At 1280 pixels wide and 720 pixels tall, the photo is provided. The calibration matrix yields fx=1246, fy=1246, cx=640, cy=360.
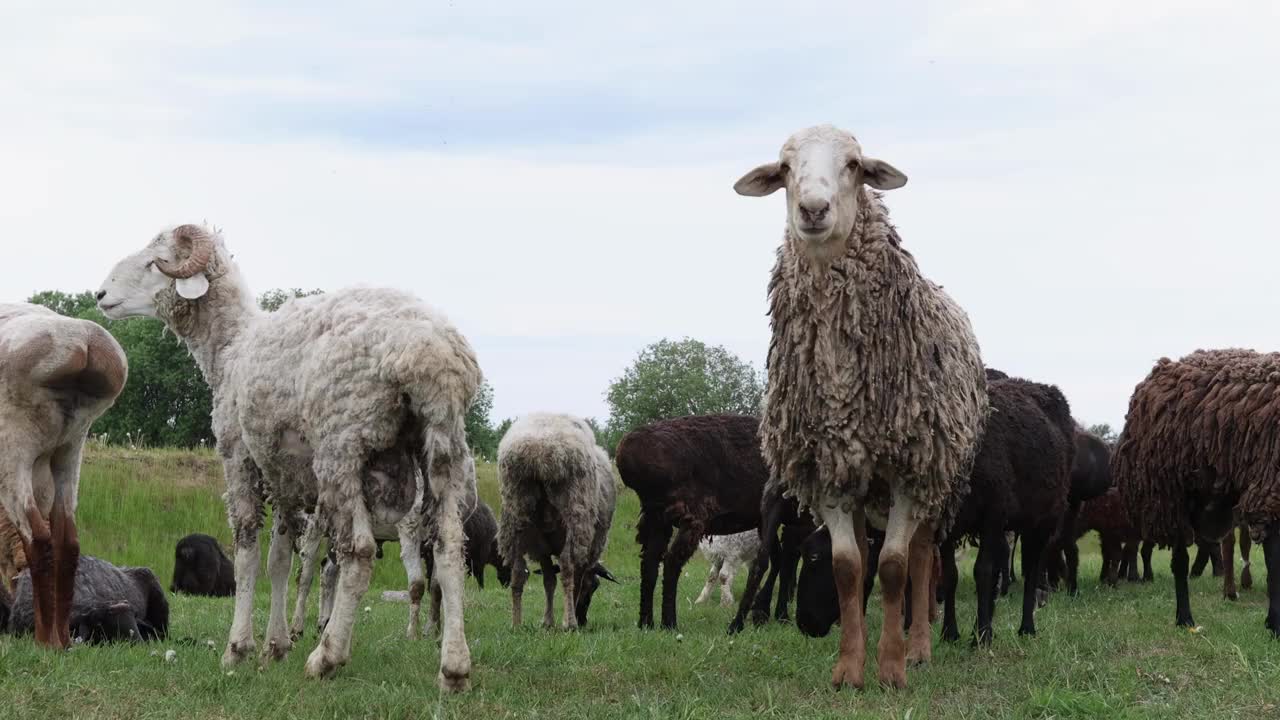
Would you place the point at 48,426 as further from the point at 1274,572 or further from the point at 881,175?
the point at 1274,572

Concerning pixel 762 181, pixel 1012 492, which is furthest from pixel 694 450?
pixel 762 181

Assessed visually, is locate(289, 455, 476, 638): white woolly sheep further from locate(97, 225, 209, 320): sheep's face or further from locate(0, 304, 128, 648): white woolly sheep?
locate(97, 225, 209, 320): sheep's face

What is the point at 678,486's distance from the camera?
10641mm

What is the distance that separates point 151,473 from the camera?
2259cm

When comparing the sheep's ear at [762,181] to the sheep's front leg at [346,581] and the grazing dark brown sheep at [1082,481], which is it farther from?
the grazing dark brown sheep at [1082,481]

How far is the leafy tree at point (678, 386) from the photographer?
64.5 metres

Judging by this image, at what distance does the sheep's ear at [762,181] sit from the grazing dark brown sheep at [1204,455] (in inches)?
153

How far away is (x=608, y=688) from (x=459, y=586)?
1.02 metres

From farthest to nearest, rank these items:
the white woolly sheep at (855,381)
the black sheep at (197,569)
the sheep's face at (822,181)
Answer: the black sheep at (197,569) < the white woolly sheep at (855,381) < the sheep's face at (822,181)

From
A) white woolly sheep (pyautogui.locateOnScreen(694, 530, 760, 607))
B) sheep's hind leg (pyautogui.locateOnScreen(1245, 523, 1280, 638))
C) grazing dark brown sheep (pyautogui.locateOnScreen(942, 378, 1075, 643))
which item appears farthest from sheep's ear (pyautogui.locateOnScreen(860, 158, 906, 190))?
white woolly sheep (pyautogui.locateOnScreen(694, 530, 760, 607))

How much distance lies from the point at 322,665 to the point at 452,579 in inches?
35.9

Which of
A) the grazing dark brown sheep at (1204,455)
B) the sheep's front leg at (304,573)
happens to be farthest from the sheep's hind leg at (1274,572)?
the sheep's front leg at (304,573)

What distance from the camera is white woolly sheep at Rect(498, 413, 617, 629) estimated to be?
10.5 metres

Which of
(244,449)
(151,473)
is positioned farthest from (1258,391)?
(151,473)
